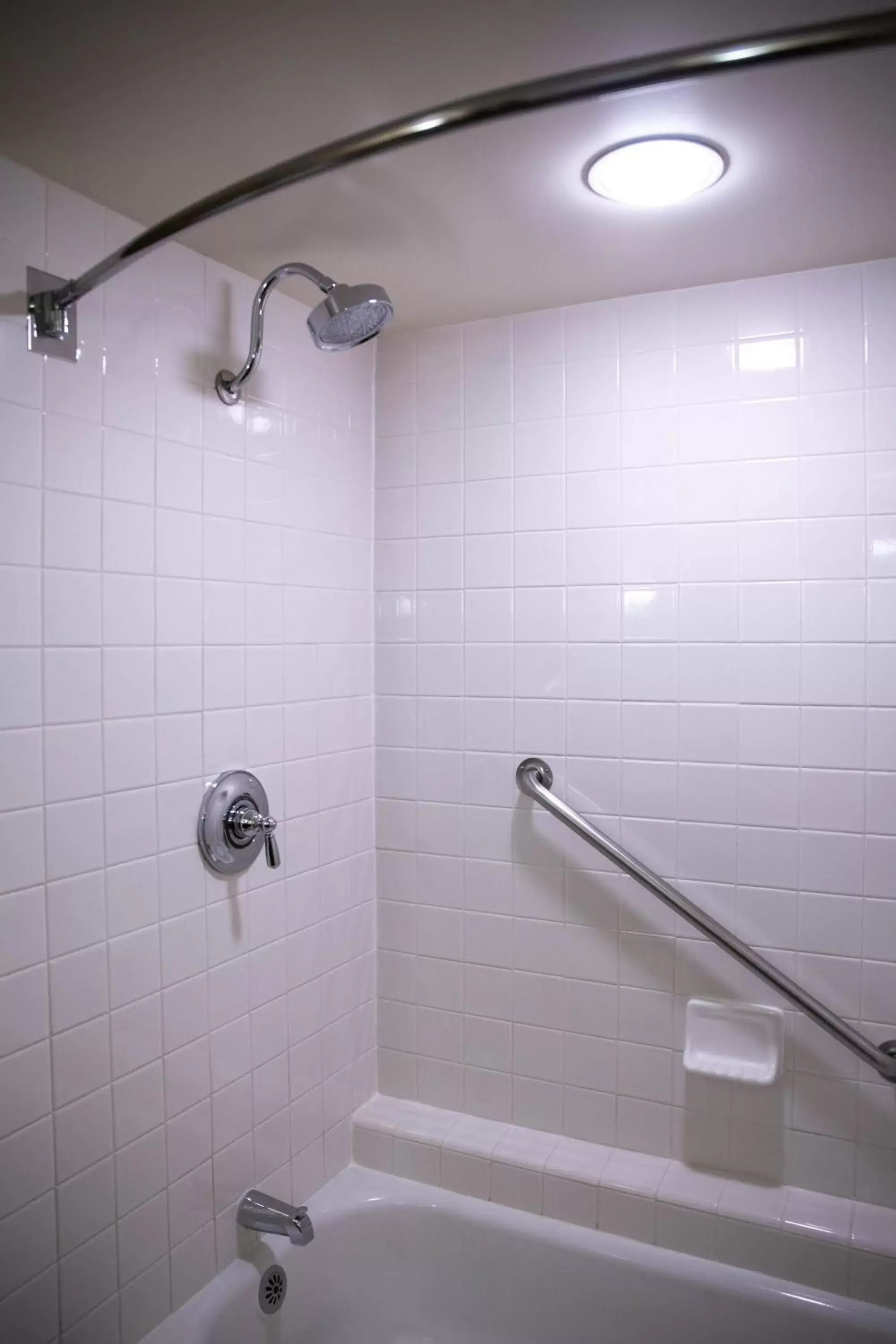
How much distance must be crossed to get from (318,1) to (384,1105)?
6.99 ft

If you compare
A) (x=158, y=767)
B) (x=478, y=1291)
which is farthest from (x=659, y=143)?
(x=478, y=1291)

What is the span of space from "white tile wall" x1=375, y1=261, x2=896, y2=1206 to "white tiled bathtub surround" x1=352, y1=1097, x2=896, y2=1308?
5 centimetres

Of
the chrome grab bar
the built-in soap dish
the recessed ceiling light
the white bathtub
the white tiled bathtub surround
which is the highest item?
the recessed ceiling light

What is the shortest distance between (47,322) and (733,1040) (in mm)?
1804

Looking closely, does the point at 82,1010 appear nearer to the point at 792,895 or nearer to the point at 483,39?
the point at 792,895

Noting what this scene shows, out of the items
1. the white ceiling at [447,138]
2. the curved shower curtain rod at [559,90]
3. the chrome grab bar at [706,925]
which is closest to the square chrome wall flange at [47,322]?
the white ceiling at [447,138]

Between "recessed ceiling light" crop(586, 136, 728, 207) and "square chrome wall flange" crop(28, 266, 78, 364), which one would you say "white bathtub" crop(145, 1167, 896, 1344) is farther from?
"recessed ceiling light" crop(586, 136, 728, 207)

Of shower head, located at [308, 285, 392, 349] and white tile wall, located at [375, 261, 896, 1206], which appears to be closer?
shower head, located at [308, 285, 392, 349]

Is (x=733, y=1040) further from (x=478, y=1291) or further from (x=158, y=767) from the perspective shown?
(x=158, y=767)

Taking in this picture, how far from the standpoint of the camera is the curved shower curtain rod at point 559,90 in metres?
0.80

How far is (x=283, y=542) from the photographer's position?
190cm

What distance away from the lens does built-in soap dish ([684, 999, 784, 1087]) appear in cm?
179

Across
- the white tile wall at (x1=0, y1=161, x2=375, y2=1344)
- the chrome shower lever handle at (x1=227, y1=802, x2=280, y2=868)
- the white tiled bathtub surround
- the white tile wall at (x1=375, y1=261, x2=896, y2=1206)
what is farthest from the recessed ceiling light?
the white tiled bathtub surround

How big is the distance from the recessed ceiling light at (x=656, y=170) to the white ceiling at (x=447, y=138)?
1.1 inches
